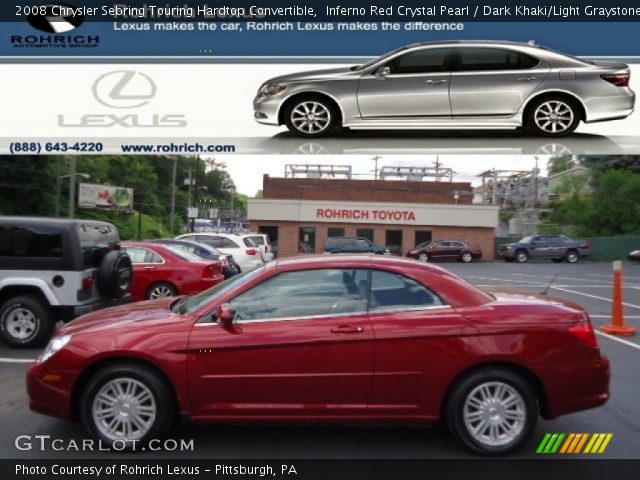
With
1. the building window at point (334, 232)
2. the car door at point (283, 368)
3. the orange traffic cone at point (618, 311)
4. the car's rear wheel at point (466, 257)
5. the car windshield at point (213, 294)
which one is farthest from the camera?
the car's rear wheel at point (466, 257)

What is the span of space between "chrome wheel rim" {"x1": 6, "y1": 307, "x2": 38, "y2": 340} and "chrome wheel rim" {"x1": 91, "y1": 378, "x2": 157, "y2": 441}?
139 inches

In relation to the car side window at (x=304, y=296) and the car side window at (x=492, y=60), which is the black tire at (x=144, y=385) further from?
the car side window at (x=492, y=60)

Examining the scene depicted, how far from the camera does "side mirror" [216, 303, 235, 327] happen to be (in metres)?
3.78

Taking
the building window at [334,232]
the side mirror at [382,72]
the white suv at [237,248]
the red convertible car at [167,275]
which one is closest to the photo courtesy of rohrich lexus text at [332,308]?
the side mirror at [382,72]

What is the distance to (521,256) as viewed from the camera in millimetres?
28547

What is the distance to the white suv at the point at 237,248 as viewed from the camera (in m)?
15.0

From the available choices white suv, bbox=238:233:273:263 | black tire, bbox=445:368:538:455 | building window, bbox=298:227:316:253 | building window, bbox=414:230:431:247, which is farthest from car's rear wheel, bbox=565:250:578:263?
black tire, bbox=445:368:538:455

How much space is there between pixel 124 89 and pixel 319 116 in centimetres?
136

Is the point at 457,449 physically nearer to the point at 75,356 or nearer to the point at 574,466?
the point at 574,466

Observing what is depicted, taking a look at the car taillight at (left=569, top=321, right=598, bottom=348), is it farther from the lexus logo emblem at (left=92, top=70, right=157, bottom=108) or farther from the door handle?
the lexus logo emblem at (left=92, top=70, right=157, bottom=108)

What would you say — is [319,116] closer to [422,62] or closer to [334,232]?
[422,62]

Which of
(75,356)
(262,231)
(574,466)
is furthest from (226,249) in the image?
(574,466)

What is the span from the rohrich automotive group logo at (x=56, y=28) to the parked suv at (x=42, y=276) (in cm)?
350
